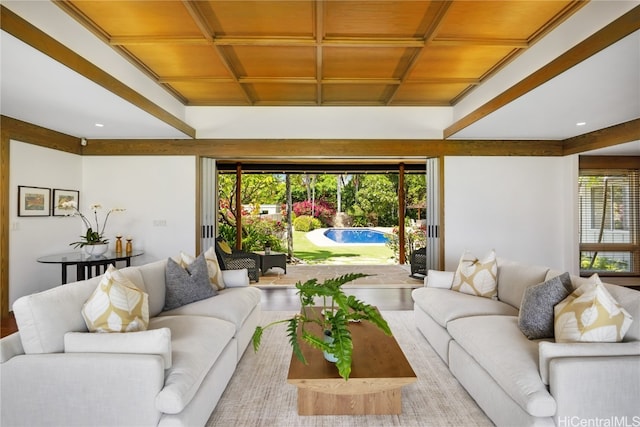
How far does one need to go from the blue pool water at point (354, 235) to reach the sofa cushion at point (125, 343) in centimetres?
1109

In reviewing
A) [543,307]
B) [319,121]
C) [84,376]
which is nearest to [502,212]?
[319,121]

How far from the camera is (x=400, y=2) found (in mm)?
2975

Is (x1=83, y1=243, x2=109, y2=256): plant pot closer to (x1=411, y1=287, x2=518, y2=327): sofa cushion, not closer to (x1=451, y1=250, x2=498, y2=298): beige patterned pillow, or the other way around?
(x1=411, y1=287, x2=518, y2=327): sofa cushion

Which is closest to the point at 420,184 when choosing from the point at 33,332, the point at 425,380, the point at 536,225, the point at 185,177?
the point at 536,225

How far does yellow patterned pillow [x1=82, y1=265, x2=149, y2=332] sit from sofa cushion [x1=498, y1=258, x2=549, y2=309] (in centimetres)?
307

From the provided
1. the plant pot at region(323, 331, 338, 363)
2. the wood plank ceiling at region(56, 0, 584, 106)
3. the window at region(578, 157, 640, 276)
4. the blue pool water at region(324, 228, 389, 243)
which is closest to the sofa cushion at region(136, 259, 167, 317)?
the plant pot at region(323, 331, 338, 363)

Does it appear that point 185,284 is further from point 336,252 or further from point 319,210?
point 319,210

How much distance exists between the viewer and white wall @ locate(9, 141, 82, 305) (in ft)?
15.4

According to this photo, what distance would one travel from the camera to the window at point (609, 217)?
6742mm

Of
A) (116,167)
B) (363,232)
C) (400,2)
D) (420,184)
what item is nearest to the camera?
(400,2)

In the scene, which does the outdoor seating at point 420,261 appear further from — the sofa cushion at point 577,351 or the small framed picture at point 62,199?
the small framed picture at point 62,199

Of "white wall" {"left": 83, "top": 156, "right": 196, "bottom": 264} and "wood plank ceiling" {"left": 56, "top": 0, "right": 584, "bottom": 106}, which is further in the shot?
"white wall" {"left": 83, "top": 156, "right": 196, "bottom": 264}

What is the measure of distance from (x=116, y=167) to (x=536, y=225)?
723 centimetres

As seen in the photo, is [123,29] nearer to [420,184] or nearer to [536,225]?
[536,225]
